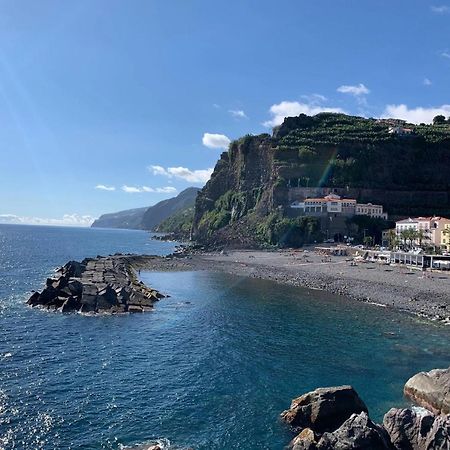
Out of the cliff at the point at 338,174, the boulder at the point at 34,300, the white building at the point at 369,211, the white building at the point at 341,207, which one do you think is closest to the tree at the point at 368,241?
the white building at the point at 369,211

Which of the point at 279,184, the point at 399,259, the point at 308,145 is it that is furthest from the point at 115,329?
the point at 308,145

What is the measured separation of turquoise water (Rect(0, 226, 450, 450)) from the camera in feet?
64.7

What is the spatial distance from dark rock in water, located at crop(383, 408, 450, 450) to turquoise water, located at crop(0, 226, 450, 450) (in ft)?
11.6

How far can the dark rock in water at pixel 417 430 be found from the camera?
16609 mm

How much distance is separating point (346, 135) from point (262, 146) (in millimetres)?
26773

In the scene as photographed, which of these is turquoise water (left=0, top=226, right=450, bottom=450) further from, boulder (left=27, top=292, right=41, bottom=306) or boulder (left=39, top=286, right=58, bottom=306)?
boulder (left=39, top=286, right=58, bottom=306)

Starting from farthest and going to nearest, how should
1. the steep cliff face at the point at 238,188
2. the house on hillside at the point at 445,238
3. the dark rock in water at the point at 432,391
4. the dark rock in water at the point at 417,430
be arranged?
the steep cliff face at the point at 238,188
the house on hillside at the point at 445,238
the dark rock in water at the point at 432,391
the dark rock in water at the point at 417,430

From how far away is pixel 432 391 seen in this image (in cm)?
2206

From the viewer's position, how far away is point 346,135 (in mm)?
139125

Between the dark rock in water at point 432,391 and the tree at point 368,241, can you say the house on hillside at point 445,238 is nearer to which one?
the tree at point 368,241

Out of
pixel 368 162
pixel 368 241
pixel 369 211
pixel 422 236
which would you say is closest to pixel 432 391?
pixel 422 236

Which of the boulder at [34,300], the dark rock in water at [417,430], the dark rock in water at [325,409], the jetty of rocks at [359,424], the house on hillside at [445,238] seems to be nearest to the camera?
the jetty of rocks at [359,424]

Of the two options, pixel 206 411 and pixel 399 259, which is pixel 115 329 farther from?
pixel 399 259

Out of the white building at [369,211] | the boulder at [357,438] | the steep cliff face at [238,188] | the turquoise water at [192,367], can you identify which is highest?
the steep cliff face at [238,188]
